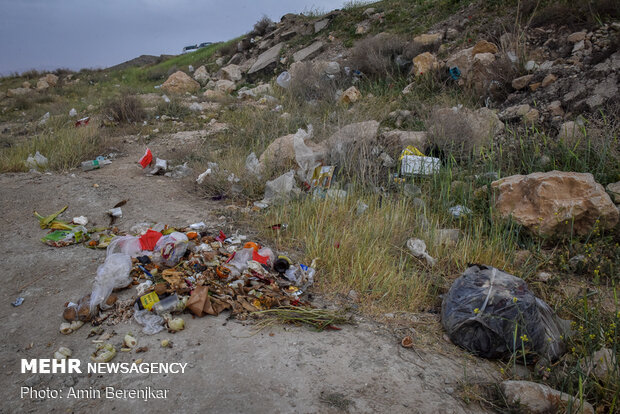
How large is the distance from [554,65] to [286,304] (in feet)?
16.4

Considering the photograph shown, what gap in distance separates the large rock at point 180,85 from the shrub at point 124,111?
441 centimetres

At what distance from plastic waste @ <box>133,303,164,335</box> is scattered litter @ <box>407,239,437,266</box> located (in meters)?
1.76

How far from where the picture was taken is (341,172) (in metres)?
3.91

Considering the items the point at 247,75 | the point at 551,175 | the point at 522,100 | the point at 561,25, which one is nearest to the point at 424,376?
the point at 551,175

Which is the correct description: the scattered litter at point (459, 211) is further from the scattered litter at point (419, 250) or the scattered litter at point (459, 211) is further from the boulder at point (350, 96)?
the boulder at point (350, 96)

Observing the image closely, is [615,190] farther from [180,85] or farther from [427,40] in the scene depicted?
[180,85]

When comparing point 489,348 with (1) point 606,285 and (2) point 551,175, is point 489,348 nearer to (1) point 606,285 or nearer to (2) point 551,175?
(1) point 606,285

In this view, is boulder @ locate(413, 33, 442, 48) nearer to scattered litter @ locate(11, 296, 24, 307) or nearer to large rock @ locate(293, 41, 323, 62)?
large rock @ locate(293, 41, 323, 62)

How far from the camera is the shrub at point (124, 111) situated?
6.99 metres

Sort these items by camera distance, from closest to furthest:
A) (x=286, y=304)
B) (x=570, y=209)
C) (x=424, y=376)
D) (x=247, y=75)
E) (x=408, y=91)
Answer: (x=424, y=376)
(x=286, y=304)
(x=570, y=209)
(x=408, y=91)
(x=247, y=75)

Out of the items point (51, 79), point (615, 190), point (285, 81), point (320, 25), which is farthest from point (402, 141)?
point (51, 79)

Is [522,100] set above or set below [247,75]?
below

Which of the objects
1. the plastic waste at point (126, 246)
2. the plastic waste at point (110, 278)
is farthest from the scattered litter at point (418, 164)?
the plastic waste at point (110, 278)

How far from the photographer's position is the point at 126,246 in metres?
2.69
